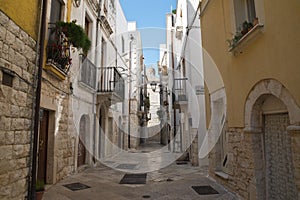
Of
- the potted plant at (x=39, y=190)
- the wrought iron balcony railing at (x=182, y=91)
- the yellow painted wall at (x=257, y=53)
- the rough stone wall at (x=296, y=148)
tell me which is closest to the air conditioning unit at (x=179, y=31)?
the wrought iron balcony railing at (x=182, y=91)

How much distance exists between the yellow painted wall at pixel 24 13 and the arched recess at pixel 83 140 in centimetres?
464

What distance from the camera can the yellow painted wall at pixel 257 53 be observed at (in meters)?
2.99

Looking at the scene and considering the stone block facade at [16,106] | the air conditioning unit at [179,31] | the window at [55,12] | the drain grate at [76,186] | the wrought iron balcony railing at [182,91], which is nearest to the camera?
the stone block facade at [16,106]

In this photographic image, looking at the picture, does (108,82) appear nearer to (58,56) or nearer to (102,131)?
(102,131)

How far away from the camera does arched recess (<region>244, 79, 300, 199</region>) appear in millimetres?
3500

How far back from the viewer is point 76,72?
7.69m

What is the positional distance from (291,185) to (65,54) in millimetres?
5642

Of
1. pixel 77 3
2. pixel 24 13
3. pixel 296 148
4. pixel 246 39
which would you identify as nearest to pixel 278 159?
pixel 296 148

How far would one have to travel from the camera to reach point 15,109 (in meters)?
3.83

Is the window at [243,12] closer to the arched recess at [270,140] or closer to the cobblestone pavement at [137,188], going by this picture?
the arched recess at [270,140]

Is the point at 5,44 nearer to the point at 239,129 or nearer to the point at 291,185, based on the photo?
the point at 239,129

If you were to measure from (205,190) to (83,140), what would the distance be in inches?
194

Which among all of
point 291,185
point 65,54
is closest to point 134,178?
point 65,54

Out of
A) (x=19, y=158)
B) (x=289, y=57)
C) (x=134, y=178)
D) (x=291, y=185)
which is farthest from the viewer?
(x=134, y=178)
